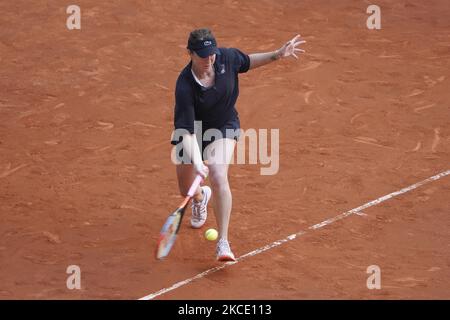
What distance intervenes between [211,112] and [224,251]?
127cm

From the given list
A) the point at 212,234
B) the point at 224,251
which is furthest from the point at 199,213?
the point at 224,251

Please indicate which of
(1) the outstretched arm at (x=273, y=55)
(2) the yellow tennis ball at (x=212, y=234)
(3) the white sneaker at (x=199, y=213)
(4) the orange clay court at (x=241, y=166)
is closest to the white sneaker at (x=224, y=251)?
(4) the orange clay court at (x=241, y=166)

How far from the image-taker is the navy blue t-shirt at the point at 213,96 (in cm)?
852

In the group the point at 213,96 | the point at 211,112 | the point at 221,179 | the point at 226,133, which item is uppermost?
the point at 213,96

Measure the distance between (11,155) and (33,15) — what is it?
506 centimetres

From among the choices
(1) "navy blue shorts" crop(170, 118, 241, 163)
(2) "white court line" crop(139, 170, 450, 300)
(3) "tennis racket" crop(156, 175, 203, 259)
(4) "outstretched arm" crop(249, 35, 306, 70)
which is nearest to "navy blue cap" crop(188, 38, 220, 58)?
(4) "outstretched arm" crop(249, 35, 306, 70)

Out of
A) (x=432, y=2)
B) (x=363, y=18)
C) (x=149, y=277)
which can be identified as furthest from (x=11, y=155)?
(x=432, y=2)

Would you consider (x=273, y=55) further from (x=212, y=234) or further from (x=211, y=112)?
(x=212, y=234)

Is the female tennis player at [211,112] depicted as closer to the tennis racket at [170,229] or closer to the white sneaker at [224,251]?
the white sneaker at [224,251]

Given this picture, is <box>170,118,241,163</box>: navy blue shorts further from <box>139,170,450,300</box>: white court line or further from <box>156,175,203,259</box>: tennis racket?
<box>139,170,450,300</box>: white court line

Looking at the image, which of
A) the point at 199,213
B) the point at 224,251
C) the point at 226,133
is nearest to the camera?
the point at 224,251

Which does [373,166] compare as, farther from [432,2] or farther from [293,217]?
[432,2]

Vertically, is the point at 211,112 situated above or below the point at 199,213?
above

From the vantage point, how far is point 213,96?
28.4 ft
